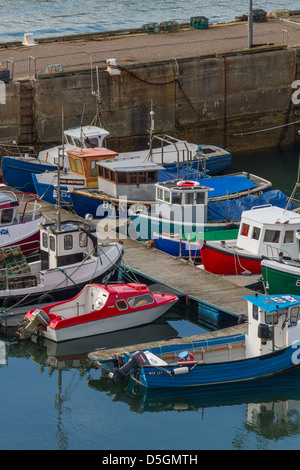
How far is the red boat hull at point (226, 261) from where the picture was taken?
2827cm

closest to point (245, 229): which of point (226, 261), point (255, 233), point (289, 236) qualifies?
point (255, 233)

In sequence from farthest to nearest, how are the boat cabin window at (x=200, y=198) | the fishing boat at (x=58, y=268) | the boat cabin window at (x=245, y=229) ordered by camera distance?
the boat cabin window at (x=200, y=198) → the boat cabin window at (x=245, y=229) → the fishing boat at (x=58, y=268)

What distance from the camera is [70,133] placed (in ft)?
121

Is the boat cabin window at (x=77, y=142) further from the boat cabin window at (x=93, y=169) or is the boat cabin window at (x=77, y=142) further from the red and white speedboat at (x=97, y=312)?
the red and white speedboat at (x=97, y=312)

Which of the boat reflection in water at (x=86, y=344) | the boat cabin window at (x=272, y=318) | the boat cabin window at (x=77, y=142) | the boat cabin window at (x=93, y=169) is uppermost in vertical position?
the boat cabin window at (x=77, y=142)

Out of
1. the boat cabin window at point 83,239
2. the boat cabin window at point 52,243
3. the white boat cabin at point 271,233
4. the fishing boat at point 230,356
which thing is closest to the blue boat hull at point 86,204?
the boat cabin window at point 83,239

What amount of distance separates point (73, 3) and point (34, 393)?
57.9 m

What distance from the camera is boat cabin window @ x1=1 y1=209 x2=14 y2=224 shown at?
29542 mm

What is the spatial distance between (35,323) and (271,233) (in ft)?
24.8

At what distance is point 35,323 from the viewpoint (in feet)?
82.7

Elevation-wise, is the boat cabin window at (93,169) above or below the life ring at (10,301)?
above

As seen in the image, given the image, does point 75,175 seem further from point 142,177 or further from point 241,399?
point 241,399

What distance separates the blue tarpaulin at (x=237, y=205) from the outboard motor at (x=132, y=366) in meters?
10.0

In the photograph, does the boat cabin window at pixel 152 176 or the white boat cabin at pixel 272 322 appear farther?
the boat cabin window at pixel 152 176
